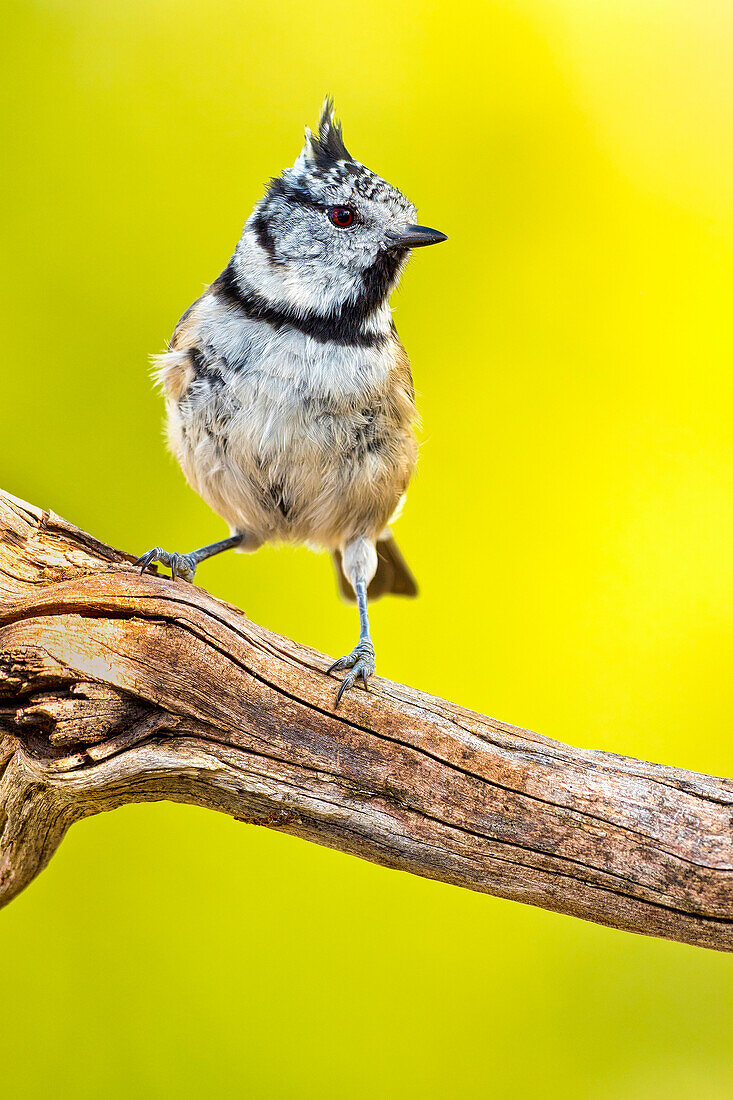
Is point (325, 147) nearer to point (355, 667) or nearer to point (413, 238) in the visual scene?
point (413, 238)

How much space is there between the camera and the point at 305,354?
2533 mm

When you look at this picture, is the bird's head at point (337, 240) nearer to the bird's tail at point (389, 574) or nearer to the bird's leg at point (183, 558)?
the bird's leg at point (183, 558)

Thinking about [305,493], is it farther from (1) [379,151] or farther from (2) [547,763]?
(1) [379,151]

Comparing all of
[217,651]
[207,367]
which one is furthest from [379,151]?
[217,651]

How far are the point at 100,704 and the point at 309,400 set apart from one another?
3.04 ft

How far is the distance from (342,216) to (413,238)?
0.62ft

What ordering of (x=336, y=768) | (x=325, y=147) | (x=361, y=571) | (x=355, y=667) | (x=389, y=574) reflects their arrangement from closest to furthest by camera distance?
(x=336, y=768)
(x=355, y=667)
(x=325, y=147)
(x=361, y=571)
(x=389, y=574)

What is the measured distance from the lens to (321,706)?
2102mm

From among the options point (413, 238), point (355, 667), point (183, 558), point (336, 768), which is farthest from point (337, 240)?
point (336, 768)

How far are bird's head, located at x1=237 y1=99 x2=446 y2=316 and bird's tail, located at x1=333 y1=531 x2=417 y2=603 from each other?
2.86 feet

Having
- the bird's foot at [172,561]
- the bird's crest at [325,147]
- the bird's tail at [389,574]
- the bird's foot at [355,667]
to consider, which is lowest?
the bird's foot at [355,667]

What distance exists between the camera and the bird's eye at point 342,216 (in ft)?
8.43

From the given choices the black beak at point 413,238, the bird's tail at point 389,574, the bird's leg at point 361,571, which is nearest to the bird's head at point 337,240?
the black beak at point 413,238

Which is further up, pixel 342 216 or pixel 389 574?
pixel 342 216
